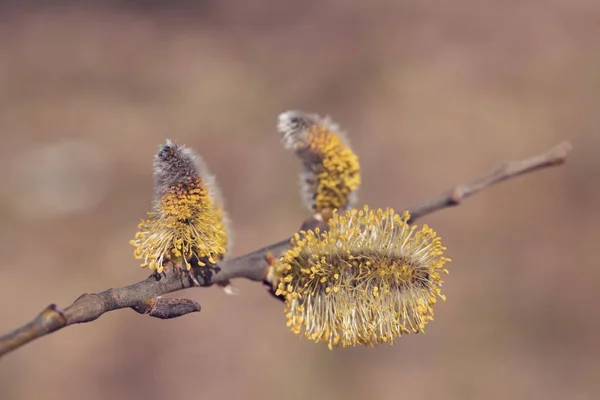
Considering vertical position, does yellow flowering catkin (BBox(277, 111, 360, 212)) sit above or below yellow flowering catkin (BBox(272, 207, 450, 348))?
above

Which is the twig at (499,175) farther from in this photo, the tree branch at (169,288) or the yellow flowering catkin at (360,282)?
the yellow flowering catkin at (360,282)

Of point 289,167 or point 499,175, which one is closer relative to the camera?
point 499,175

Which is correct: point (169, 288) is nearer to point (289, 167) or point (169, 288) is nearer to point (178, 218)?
point (178, 218)

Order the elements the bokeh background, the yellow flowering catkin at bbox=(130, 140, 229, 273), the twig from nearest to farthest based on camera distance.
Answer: the yellow flowering catkin at bbox=(130, 140, 229, 273), the twig, the bokeh background

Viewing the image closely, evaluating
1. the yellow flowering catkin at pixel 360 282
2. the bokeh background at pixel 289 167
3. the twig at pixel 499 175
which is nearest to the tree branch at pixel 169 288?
the twig at pixel 499 175

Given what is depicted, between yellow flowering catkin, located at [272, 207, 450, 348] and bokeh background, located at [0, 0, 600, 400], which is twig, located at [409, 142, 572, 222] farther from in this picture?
bokeh background, located at [0, 0, 600, 400]

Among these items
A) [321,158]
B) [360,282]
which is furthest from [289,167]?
[360,282]

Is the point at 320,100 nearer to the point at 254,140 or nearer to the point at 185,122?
the point at 254,140

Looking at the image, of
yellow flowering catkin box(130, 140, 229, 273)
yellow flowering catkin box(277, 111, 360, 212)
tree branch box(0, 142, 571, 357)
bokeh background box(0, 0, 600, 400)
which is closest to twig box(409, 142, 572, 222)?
tree branch box(0, 142, 571, 357)
